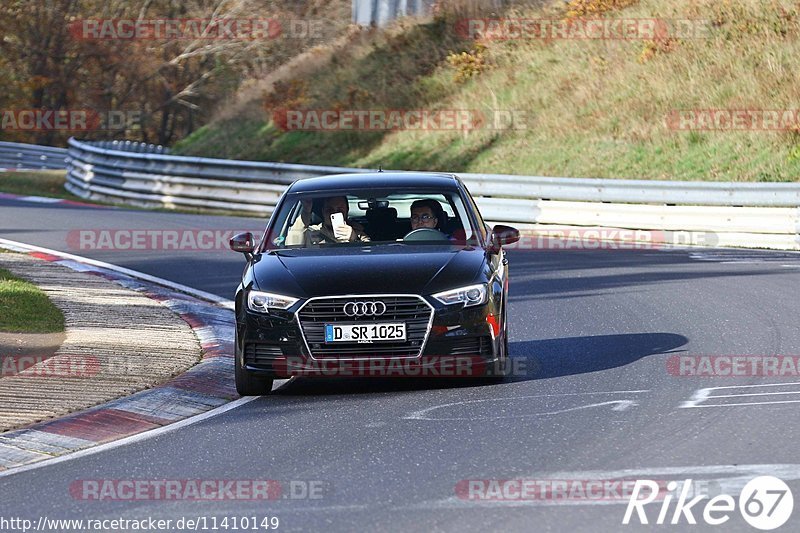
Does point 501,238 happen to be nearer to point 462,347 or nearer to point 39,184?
point 462,347

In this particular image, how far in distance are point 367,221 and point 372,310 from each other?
64.7 inches

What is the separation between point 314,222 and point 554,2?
28605 millimetres

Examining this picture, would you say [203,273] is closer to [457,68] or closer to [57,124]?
[457,68]

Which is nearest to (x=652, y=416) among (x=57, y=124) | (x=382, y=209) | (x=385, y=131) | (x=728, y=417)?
(x=728, y=417)

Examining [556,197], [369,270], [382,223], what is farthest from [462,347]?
[556,197]

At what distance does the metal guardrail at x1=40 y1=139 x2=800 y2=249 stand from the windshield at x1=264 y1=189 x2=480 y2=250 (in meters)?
11.0

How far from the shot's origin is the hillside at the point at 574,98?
2800 cm

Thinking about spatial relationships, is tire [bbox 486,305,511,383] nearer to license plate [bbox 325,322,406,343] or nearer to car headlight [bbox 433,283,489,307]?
car headlight [bbox 433,283,489,307]

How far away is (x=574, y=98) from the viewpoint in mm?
32500

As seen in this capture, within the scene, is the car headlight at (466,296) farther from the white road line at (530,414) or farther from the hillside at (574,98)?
the hillside at (574,98)

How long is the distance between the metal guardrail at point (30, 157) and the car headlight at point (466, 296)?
3789 cm

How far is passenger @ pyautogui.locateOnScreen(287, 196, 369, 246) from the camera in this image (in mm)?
10680
